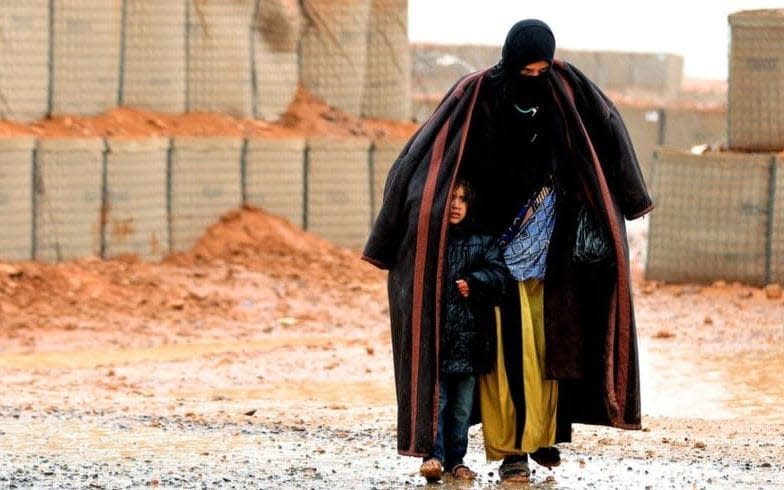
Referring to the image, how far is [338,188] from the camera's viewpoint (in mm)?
15180

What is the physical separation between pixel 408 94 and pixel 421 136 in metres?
9.83

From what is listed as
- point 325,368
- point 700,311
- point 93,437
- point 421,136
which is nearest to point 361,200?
point 700,311

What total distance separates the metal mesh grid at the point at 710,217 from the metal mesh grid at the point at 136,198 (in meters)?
3.72

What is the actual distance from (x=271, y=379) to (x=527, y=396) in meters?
4.42

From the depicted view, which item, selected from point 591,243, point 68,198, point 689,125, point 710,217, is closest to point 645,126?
point 689,125

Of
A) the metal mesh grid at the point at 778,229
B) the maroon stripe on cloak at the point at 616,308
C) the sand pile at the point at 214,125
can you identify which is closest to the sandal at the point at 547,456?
the maroon stripe on cloak at the point at 616,308

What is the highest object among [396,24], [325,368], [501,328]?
[396,24]

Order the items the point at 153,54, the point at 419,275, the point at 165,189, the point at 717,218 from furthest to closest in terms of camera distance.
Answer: the point at 153,54 < the point at 717,218 < the point at 165,189 < the point at 419,275

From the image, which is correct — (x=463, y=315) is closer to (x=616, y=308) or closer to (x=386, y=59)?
(x=616, y=308)

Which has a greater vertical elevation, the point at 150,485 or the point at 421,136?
the point at 421,136

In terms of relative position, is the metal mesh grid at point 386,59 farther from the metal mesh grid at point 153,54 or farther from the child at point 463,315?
the child at point 463,315

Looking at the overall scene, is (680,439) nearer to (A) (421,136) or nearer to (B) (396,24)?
(A) (421,136)

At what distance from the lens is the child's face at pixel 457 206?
667cm

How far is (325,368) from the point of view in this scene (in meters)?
11.3
